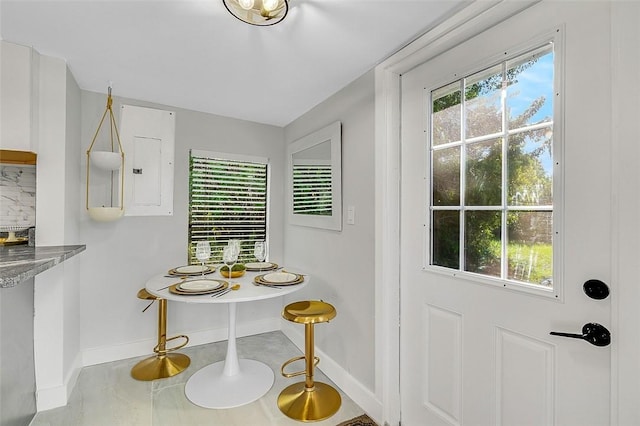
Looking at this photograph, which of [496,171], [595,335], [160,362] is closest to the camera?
[595,335]

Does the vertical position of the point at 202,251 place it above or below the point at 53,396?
above

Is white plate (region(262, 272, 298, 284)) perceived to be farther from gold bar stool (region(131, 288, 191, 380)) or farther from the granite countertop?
the granite countertop

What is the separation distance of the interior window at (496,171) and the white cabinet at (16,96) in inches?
94.4

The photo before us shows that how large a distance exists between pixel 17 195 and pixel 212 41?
1.65m

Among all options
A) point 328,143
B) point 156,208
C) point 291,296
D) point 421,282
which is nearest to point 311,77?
point 328,143

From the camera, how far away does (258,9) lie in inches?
53.6

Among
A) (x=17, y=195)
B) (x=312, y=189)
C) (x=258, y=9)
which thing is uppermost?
(x=258, y=9)

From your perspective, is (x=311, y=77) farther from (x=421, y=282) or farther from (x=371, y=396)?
(x=371, y=396)

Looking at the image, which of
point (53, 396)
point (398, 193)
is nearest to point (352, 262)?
point (398, 193)

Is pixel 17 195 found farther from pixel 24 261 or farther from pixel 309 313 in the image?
pixel 309 313

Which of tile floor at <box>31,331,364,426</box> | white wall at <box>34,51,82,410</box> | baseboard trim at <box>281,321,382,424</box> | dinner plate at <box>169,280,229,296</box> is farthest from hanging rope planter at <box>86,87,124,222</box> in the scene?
baseboard trim at <box>281,321,382,424</box>

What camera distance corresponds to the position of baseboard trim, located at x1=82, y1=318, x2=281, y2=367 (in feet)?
8.14

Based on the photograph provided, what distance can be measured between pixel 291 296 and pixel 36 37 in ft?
8.84

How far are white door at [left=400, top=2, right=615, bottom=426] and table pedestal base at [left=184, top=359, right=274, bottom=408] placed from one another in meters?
1.09
